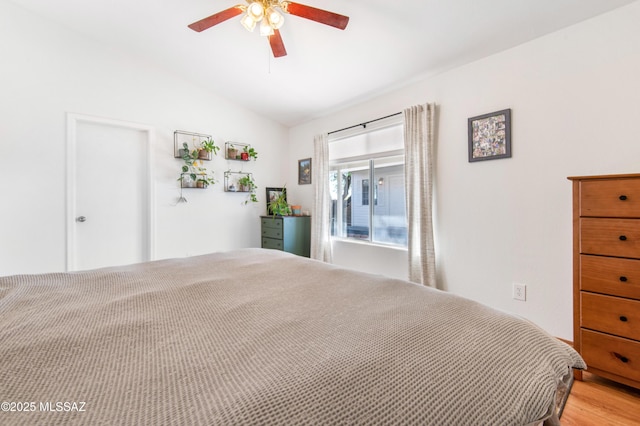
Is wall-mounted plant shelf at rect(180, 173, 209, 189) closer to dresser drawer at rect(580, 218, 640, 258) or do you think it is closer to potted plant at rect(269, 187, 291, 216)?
potted plant at rect(269, 187, 291, 216)

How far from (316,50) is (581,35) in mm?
1978

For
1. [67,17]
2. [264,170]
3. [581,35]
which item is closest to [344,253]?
[264,170]

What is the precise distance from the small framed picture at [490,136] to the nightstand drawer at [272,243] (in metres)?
2.50

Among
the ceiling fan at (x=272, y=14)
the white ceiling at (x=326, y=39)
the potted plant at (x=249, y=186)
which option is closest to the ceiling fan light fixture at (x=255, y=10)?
the ceiling fan at (x=272, y=14)

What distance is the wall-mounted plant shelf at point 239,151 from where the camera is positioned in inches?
153

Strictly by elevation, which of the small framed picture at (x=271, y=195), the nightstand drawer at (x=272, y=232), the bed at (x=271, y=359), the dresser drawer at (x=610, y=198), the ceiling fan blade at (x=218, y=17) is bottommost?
the bed at (x=271, y=359)

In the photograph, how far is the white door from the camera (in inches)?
117

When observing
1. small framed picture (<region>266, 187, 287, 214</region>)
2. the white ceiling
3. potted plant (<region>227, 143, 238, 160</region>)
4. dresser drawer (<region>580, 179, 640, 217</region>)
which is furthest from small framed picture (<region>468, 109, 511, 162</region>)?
potted plant (<region>227, 143, 238, 160</region>)

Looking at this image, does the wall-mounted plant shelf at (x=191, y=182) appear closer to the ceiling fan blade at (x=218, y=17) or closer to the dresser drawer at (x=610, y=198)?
the ceiling fan blade at (x=218, y=17)

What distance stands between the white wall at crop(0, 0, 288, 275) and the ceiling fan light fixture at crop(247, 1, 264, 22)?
2166 mm

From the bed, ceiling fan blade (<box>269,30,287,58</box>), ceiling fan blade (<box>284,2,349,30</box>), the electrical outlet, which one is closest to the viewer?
the bed

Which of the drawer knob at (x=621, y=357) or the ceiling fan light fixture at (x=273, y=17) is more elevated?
the ceiling fan light fixture at (x=273, y=17)

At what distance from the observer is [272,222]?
3957mm

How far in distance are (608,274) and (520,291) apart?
71cm
